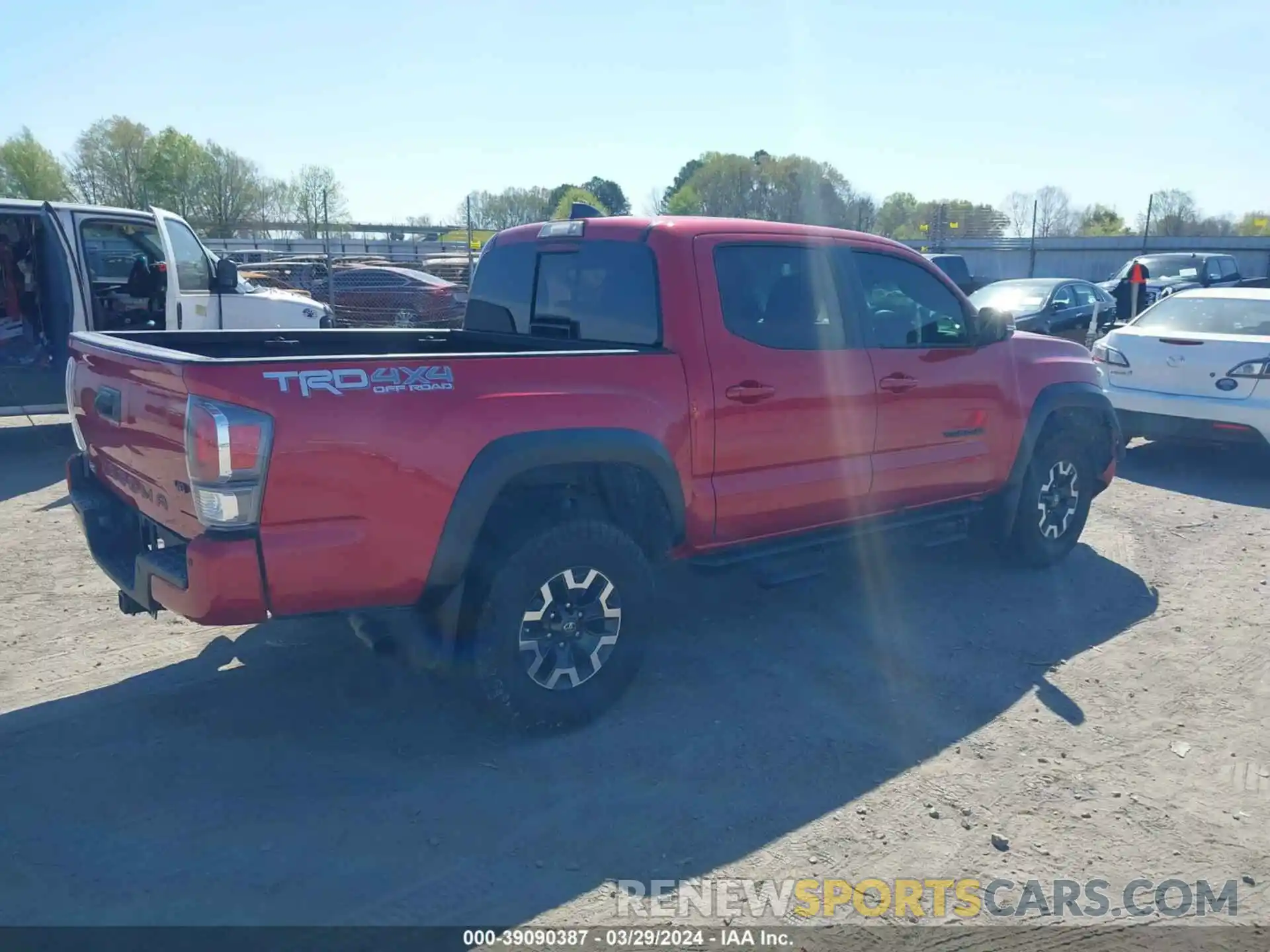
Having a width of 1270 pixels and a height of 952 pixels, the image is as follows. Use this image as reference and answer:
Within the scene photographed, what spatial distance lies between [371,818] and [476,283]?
3073 millimetres

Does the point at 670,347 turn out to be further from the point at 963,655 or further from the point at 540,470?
the point at 963,655

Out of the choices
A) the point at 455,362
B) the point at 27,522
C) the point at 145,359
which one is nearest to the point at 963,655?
the point at 455,362

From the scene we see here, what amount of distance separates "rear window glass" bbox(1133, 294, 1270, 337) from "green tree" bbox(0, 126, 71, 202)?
202 feet

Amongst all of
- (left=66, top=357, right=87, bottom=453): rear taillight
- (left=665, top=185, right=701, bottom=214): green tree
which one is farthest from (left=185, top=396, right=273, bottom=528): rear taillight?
(left=665, top=185, right=701, bottom=214): green tree

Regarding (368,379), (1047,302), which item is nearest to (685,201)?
(1047,302)

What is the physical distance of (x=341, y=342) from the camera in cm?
545

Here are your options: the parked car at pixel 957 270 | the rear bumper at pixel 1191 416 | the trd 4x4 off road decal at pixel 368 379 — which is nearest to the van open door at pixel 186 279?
the trd 4x4 off road decal at pixel 368 379

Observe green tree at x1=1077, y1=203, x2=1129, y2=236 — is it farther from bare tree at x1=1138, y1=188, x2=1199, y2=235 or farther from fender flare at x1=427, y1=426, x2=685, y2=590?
fender flare at x1=427, y1=426, x2=685, y2=590

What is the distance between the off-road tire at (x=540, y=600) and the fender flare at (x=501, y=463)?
0.21m

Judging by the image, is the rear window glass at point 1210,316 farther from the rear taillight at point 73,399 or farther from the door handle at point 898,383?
the rear taillight at point 73,399

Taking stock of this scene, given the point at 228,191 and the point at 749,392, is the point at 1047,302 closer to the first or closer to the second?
the point at 749,392

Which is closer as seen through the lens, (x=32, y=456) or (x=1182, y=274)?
(x=32, y=456)

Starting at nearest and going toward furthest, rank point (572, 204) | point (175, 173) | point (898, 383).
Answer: point (898, 383), point (572, 204), point (175, 173)

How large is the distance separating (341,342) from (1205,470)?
800cm
